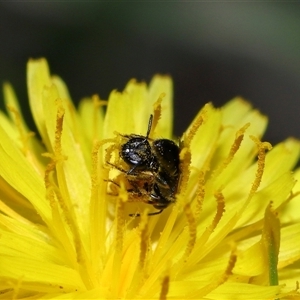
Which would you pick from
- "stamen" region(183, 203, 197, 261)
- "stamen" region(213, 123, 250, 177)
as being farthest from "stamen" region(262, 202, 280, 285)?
"stamen" region(213, 123, 250, 177)

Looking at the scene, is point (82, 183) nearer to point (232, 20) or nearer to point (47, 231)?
point (47, 231)

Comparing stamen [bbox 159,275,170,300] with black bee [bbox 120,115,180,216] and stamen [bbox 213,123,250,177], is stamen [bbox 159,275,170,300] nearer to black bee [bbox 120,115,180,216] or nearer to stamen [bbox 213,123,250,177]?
black bee [bbox 120,115,180,216]

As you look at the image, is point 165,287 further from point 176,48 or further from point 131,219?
point 176,48

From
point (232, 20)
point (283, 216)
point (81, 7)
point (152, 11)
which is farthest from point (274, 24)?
point (283, 216)

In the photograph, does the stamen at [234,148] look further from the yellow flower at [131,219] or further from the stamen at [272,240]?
the stamen at [272,240]

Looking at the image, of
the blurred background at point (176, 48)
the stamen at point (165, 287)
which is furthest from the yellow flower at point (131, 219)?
the blurred background at point (176, 48)
